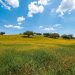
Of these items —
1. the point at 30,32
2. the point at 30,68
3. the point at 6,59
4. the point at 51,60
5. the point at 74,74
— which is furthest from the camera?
the point at 30,32

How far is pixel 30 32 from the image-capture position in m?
121

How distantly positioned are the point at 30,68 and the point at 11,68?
1138 mm

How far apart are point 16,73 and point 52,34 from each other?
116298mm

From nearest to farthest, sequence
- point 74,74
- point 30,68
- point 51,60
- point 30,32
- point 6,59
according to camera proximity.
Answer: point 74,74 < point 30,68 < point 6,59 < point 51,60 < point 30,32

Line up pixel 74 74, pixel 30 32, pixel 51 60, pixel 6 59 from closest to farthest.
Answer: pixel 74 74 < pixel 6 59 < pixel 51 60 < pixel 30 32

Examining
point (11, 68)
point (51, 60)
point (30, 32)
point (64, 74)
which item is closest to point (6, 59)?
point (11, 68)

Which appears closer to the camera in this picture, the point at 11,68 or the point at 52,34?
the point at 11,68

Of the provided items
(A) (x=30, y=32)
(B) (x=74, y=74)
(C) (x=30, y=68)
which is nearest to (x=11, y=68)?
(C) (x=30, y=68)

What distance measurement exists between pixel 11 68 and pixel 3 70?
1.53 feet

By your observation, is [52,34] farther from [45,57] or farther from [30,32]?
[45,57]

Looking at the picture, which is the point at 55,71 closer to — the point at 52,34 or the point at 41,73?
the point at 41,73

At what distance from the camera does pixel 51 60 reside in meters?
14.4

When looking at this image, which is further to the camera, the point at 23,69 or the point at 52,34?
the point at 52,34

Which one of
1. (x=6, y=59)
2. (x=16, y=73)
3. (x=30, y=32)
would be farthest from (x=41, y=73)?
(x=30, y=32)
